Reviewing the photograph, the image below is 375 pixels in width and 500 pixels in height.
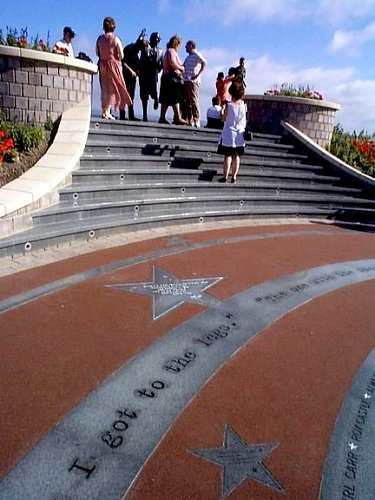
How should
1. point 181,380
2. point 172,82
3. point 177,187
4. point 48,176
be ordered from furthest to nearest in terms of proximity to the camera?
point 172,82 < point 177,187 < point 48,176 < point 181,380

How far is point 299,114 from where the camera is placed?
1185 centimetres

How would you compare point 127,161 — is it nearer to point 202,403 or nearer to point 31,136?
point 31,136

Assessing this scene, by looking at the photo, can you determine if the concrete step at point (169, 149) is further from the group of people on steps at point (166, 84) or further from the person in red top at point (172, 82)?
the person in red top at point (172, 82)

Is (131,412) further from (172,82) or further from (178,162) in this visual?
(172,82)

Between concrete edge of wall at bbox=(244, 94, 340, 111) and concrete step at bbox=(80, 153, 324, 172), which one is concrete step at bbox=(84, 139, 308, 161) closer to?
concrete step at bbox=(80, 153, 324, 172)

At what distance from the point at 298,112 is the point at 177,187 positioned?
541 centimetres

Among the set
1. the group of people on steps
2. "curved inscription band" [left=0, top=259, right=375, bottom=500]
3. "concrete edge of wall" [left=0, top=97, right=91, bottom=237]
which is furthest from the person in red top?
"curved inscription band" [left=0, top=259, right=375, bottom=500]

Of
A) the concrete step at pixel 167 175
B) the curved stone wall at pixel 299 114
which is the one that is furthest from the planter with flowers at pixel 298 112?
the concrete step at pixel 167 175

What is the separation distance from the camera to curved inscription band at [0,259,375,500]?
2297mm

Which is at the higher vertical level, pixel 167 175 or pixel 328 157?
pixel 328 157

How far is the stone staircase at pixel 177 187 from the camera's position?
671cm

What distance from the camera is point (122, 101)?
9.59m

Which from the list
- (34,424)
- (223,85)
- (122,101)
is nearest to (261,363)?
(34,424)

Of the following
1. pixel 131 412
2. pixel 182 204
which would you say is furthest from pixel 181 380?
pixel 182 204
